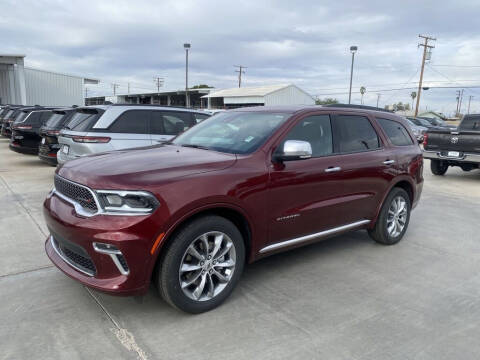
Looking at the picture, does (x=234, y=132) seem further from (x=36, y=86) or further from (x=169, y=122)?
(x=36, y=86)

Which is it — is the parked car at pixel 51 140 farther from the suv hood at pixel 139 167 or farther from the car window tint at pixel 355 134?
the car window tint at pixel 355 134

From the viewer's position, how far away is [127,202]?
2.85 m

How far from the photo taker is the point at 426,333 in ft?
10.1

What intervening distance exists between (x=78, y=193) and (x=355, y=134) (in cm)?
314

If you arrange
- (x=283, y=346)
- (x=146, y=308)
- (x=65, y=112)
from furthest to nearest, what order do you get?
(x=65, y=112)
(x=146, y=308)
(x=283, y=346)

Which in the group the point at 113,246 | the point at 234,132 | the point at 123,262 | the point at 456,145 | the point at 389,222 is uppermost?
the point at 234,132

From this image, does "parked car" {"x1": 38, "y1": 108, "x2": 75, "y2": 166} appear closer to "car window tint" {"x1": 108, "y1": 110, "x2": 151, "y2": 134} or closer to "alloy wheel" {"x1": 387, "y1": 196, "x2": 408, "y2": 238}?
"car window tint" {"x1": 108, "y1": 110, "x2": 151, "y2": 134}

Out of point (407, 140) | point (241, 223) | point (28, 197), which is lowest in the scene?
point (28, 197)

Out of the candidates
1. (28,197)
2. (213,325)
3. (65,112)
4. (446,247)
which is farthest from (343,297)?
(65,112)

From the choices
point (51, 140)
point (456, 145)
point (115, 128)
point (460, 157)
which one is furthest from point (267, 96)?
point (115, 128)

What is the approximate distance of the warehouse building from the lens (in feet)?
103

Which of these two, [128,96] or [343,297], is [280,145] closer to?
[343,297]

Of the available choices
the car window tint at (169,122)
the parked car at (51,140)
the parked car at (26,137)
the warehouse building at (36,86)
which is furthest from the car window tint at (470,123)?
the warehouse building at (36,86)

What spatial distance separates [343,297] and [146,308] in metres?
1.80
